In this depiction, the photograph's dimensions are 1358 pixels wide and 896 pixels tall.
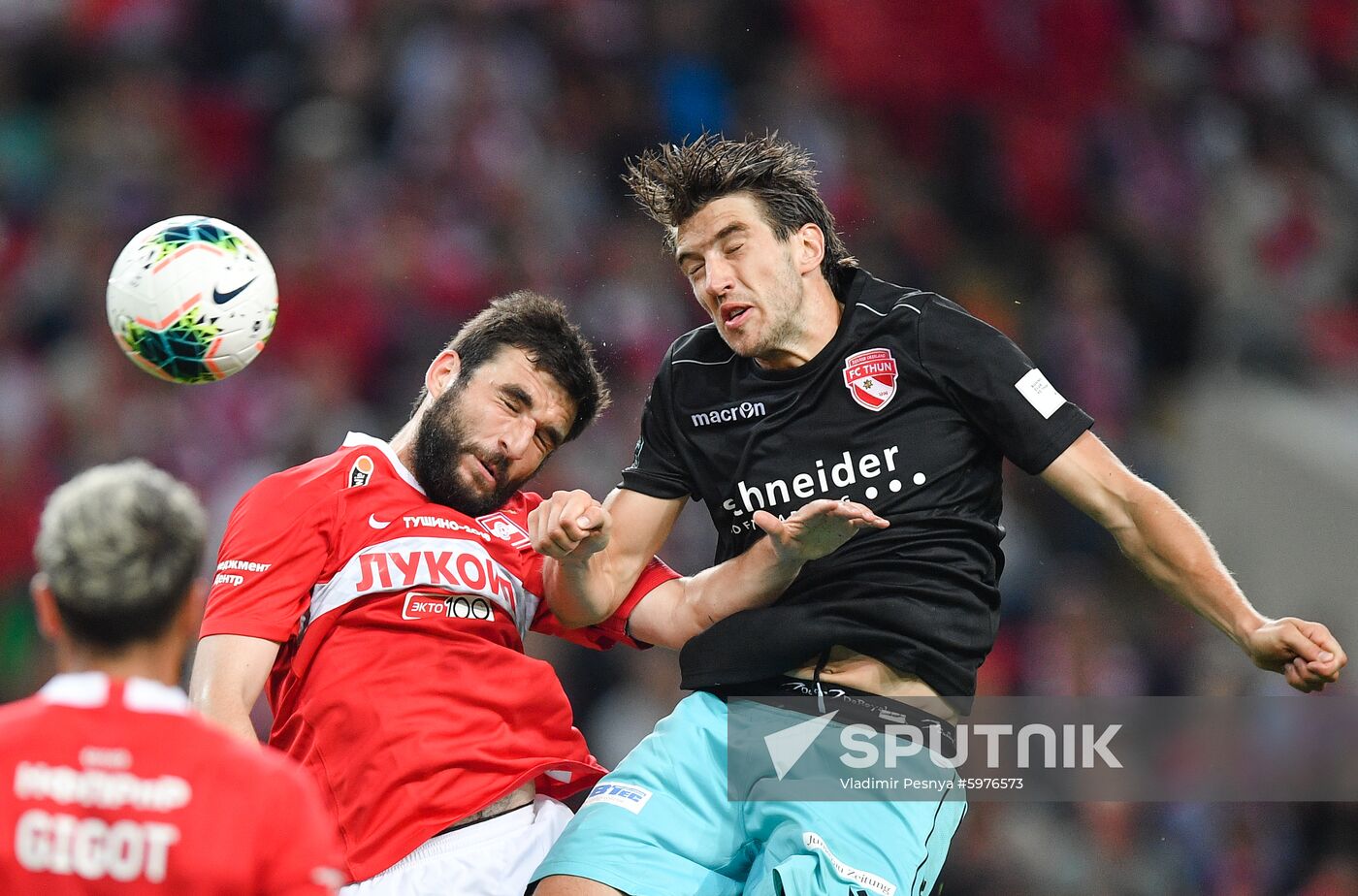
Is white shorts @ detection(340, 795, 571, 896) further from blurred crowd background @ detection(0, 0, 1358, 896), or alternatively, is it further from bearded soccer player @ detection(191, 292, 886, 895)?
blurred crowd background @ detection(0, 0, 1358, 896)

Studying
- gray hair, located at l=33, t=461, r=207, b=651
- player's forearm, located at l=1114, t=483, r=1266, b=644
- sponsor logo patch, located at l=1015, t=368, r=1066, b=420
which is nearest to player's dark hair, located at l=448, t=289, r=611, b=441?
sponsor logo patch, located at l=1015, t=368, r=1066, b=420

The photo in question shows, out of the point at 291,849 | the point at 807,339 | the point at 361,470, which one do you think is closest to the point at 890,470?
the point at 807,339

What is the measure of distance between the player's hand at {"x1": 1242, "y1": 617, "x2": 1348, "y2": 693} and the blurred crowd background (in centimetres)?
415

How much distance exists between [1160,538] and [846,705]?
0.91 meters

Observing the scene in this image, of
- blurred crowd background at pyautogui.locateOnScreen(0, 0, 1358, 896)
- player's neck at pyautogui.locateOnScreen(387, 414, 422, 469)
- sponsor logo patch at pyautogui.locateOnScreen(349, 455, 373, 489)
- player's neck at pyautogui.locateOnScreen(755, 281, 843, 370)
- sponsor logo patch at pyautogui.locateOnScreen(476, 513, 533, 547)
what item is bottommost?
sponsor logo patch at pyautogui.locateOnScreen(476, 513, 533, 547)

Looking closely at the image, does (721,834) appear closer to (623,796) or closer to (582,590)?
(623,796)

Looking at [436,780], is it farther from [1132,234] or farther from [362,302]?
[1132,234]

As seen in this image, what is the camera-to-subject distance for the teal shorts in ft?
12.8

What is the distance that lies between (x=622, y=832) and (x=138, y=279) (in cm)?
190

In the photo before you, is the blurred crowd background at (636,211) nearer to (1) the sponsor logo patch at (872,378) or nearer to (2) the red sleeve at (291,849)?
(1) the sponsor logo patch at (872,378)

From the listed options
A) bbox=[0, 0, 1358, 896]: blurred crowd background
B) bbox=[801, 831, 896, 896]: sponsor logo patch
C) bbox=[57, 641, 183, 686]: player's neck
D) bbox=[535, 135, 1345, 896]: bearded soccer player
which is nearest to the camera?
bbox=[57, 641, 183, 686]: player's neck

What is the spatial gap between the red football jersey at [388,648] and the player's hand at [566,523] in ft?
1.30

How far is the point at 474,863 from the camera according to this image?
4.12 meters

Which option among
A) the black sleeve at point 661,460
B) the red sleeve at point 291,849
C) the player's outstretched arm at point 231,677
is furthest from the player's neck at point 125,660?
the black sleeve at point 661,460
